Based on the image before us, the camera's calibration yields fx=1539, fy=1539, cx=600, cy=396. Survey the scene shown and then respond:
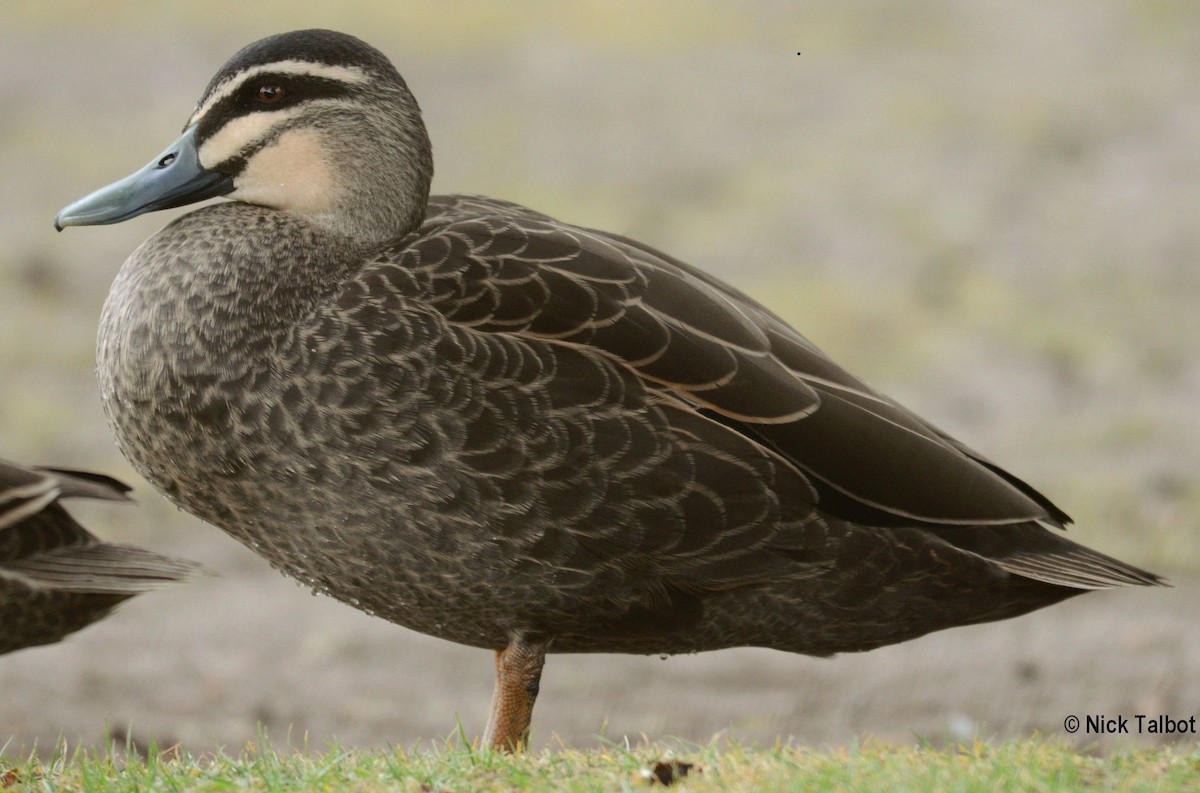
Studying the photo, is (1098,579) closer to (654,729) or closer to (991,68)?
(654,729)

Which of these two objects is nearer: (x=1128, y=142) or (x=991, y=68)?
(x=1128, y=142)

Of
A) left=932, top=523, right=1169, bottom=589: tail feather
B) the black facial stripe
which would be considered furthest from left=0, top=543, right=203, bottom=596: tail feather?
left=932, top=523, right=1169, bottom=589: tail feather

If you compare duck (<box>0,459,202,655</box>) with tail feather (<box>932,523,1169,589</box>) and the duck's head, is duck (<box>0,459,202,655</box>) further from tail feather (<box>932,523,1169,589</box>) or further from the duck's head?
tail feather (<box>932,523,1169,589</box>)

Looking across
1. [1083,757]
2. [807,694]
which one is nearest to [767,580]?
[1083,757]

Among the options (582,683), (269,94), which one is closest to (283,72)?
(269,94)

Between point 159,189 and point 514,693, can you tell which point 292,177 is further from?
point 514,693

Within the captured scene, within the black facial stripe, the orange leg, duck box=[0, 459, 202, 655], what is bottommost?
duck box=[0, 459, 202, 655]

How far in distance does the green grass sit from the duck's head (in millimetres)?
1384

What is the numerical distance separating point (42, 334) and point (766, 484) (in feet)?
24.4

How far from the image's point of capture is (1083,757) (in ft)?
11.9

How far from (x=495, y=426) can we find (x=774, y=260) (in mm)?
7857

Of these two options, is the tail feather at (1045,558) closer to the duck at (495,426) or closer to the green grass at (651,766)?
the duck at (495,426)

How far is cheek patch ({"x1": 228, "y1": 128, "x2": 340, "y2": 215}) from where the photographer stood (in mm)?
4121

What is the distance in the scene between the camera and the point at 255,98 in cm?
409
